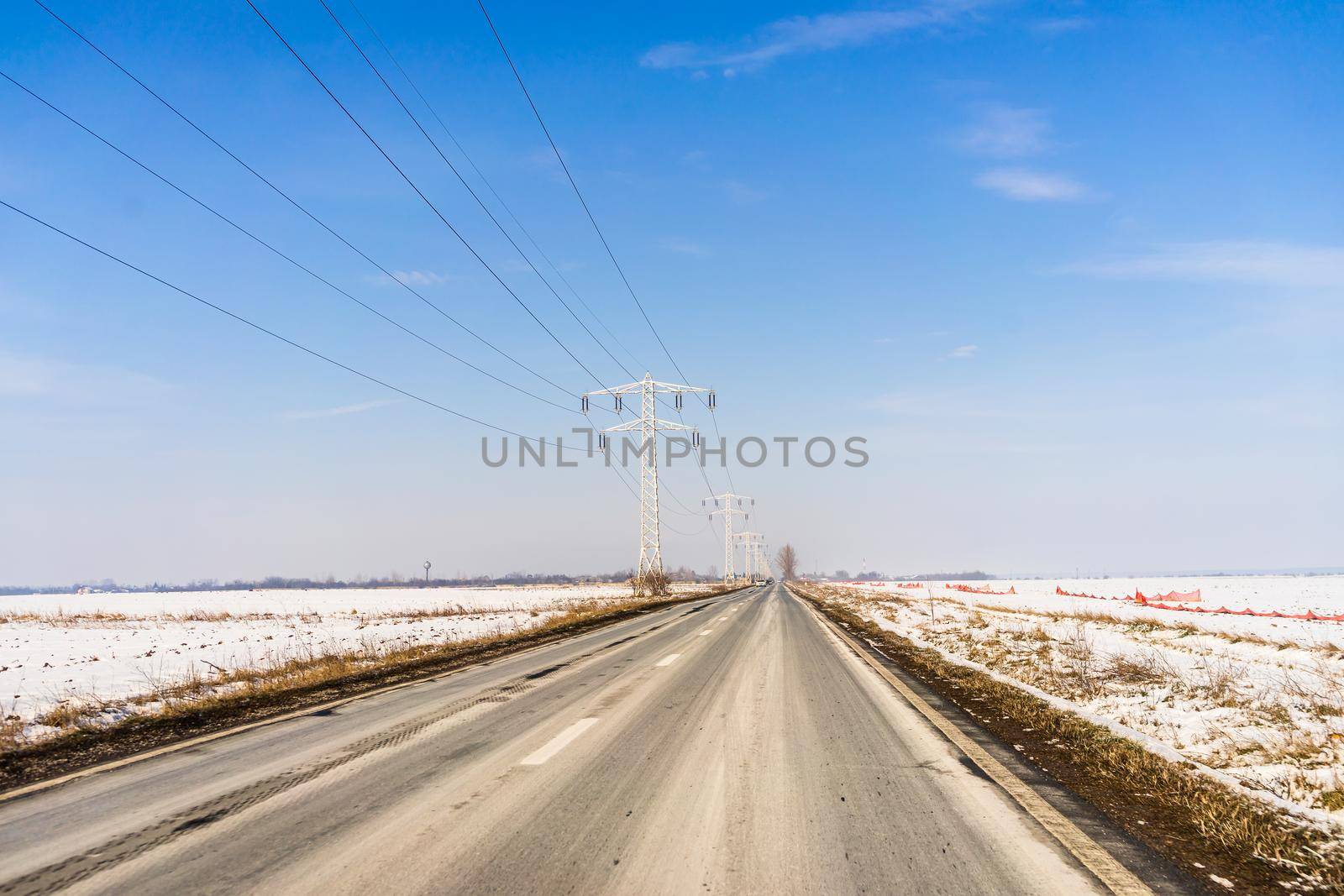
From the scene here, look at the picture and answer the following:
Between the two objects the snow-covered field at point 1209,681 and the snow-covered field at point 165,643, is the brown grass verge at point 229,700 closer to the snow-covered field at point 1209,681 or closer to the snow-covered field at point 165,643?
the snow-covered field at point 165,643

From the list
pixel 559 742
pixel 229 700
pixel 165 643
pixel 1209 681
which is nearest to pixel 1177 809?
pixel 559 742

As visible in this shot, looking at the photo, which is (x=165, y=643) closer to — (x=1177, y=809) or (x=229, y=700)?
(x=229, y=700)

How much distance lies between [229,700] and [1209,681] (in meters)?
A: 13.5

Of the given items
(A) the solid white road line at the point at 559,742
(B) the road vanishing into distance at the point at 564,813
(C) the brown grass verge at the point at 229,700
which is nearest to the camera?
(B) the road vanishing into distance at the point at 564,813

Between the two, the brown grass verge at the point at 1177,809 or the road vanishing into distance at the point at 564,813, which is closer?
the road vanishing into distance at the point at 564,813

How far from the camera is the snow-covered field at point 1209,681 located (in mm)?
6008

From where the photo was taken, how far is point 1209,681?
32.3ft

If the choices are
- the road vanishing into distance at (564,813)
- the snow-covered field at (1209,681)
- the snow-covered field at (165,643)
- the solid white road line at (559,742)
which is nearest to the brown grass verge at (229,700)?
the snow-covered field at (165,643)

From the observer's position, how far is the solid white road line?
19.6 feet

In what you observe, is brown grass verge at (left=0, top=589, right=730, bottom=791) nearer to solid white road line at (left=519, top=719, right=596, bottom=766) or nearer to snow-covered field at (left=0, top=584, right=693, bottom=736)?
snow-covered field at (left=0, top=584, right=693, bottom=736)

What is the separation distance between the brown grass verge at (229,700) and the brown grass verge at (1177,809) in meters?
8.42

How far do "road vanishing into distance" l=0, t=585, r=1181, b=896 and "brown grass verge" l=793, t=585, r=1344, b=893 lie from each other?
36 cm

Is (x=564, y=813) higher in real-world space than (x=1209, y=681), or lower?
higher

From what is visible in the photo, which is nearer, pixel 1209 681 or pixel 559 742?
pixel 559 742
